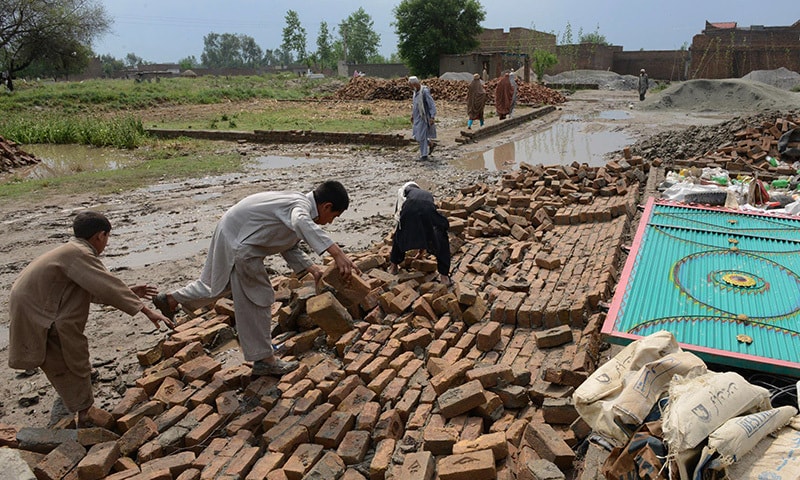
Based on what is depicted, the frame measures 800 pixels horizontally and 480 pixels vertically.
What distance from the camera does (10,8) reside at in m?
34.3

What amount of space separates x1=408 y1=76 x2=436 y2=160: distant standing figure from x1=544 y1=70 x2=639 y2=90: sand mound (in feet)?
95.6

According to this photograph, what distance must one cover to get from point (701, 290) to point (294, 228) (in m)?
2.81

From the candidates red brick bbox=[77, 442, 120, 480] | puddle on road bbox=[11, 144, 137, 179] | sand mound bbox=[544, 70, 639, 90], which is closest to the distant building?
sand mound bbox=[544, 70, 639, 90]

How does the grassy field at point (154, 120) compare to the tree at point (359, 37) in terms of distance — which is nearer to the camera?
the grassy field at point (154, 120)

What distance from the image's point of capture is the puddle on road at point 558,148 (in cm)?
1228

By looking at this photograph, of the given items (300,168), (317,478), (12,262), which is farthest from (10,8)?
(317,478)

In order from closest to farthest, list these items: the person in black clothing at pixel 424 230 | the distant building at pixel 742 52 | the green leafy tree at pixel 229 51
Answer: the person in black clothing at pixel 424 230, the distant building at pixel 742 52, the green leafy tree at pixel 229 51

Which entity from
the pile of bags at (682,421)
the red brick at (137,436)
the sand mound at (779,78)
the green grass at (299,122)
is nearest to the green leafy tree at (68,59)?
the green grass at (299,122)

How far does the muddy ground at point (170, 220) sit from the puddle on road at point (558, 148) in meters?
0.54

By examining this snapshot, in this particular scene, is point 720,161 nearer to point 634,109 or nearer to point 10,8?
point 634,109

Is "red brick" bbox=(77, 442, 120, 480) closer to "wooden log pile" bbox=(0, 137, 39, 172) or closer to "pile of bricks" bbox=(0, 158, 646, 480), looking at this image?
"pile of bricks" bbox=(0, 158, 646, 480)

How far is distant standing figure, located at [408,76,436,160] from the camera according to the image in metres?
12.1

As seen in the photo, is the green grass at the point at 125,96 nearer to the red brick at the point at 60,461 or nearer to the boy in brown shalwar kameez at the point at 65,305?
the boy in brown shalwar kameez at the point at 65,305

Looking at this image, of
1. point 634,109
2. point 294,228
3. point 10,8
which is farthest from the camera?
→ point 10,8
